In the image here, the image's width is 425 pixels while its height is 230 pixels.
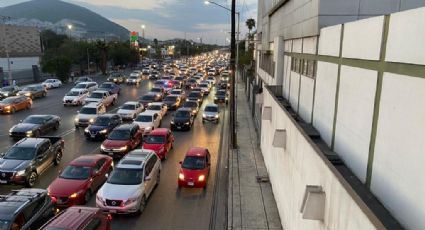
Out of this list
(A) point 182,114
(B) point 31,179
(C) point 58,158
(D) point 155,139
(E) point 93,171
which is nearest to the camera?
(E) point 93,171

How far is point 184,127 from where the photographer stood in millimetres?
29391

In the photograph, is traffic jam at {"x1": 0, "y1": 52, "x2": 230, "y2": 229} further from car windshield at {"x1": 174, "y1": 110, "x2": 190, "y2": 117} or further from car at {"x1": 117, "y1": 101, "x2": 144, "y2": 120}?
car at {"x1": 117, "y1": 101, "x2": 144, "y2": 120}

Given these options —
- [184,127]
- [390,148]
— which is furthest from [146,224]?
[184,127]

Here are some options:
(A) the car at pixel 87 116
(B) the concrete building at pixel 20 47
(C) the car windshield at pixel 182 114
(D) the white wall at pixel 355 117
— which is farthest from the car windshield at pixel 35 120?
(B) the concrete building at pixel 20 47

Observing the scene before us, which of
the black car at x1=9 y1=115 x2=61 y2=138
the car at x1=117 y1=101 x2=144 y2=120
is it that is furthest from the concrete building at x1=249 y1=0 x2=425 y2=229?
the car at x1=117 y1=101 x2=144 y2=120

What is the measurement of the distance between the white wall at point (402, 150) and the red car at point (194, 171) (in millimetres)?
10667

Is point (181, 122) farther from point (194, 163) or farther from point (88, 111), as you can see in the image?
point (194, 163)

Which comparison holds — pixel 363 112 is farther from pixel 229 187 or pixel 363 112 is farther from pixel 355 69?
pixel 229 187

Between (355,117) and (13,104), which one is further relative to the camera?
(13,104)

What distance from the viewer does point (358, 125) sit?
8094mm

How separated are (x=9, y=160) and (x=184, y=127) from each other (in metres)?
14.0

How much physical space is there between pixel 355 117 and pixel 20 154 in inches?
628

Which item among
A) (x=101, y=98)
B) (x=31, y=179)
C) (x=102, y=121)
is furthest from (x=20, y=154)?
(x=101, y=98)

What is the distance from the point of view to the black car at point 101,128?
82.5 feet
